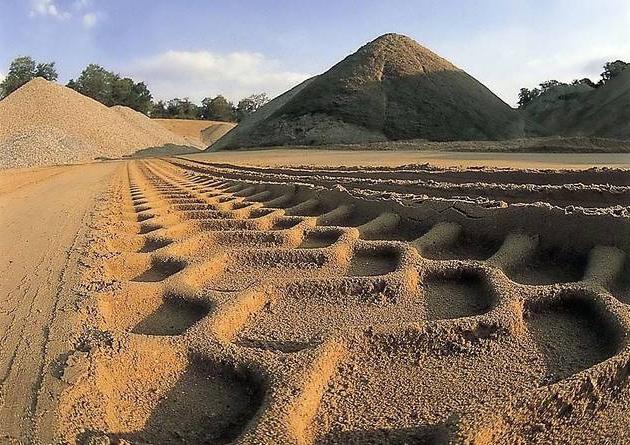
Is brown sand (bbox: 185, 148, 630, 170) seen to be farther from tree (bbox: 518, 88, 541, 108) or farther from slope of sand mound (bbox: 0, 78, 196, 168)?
tree (bbox: 518, 88, 541, 108)

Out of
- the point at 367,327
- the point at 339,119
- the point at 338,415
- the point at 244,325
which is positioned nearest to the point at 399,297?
the point at 367,327

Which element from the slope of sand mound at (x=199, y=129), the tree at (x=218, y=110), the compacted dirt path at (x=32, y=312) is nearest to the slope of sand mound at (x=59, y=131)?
the slope of sand mound at (x=199, y=129)

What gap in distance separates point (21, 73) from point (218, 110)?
885 inches

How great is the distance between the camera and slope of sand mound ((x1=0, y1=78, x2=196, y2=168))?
2578 cm

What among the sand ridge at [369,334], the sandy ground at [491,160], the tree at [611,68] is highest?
the tree at [611,68]

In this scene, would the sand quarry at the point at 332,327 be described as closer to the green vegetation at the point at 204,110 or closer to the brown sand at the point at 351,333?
the brown sand at the point at 351,333

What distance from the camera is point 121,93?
62406mm

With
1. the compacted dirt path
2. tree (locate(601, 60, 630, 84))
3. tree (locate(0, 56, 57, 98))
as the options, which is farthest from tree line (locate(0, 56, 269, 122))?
the compacted dirt path

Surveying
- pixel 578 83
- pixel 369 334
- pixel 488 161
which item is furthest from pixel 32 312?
pixel 578 83

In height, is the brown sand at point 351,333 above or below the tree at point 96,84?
below

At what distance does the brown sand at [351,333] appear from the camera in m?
1.20

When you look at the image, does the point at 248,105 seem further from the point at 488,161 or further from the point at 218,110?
the point at 488,161

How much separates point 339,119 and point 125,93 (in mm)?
44273

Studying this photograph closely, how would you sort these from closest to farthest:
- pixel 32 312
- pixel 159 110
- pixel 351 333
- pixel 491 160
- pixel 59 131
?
pixel 351 333 < pixel 32 312 < pixel 491 160 < pixel 59 131 < pixel 159 110
